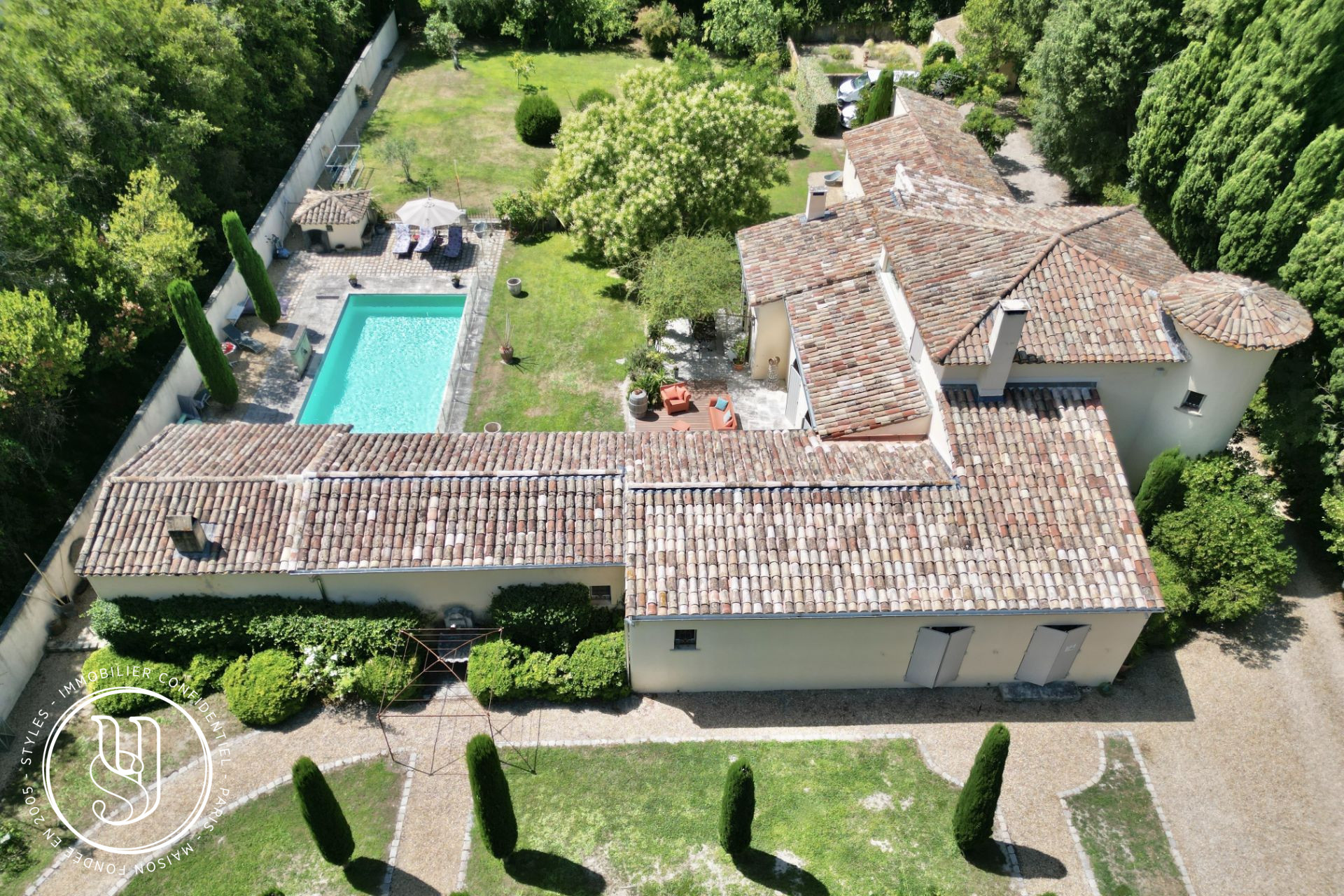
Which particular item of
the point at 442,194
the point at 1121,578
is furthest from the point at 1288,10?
the point at 442,194

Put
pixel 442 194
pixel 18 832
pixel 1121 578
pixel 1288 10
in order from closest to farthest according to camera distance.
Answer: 1. pixel 18 832
2. pixel 1121 578
3. pixel 1288 10
4. pixel 442 194

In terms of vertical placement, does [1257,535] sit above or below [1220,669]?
above

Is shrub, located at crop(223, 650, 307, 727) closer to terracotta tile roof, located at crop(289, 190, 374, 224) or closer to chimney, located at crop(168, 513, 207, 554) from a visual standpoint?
chimney, located at crop(168, 513, 207, 554)

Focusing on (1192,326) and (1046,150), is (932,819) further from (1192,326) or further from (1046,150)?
(1046,150)

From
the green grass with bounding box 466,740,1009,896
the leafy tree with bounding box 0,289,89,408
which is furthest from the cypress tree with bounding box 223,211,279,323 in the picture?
the green grass with bounding box 466,740,1009,896

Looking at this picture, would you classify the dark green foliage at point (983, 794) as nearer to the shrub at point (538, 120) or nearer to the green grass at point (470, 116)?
the green grass at point (470, 116)
